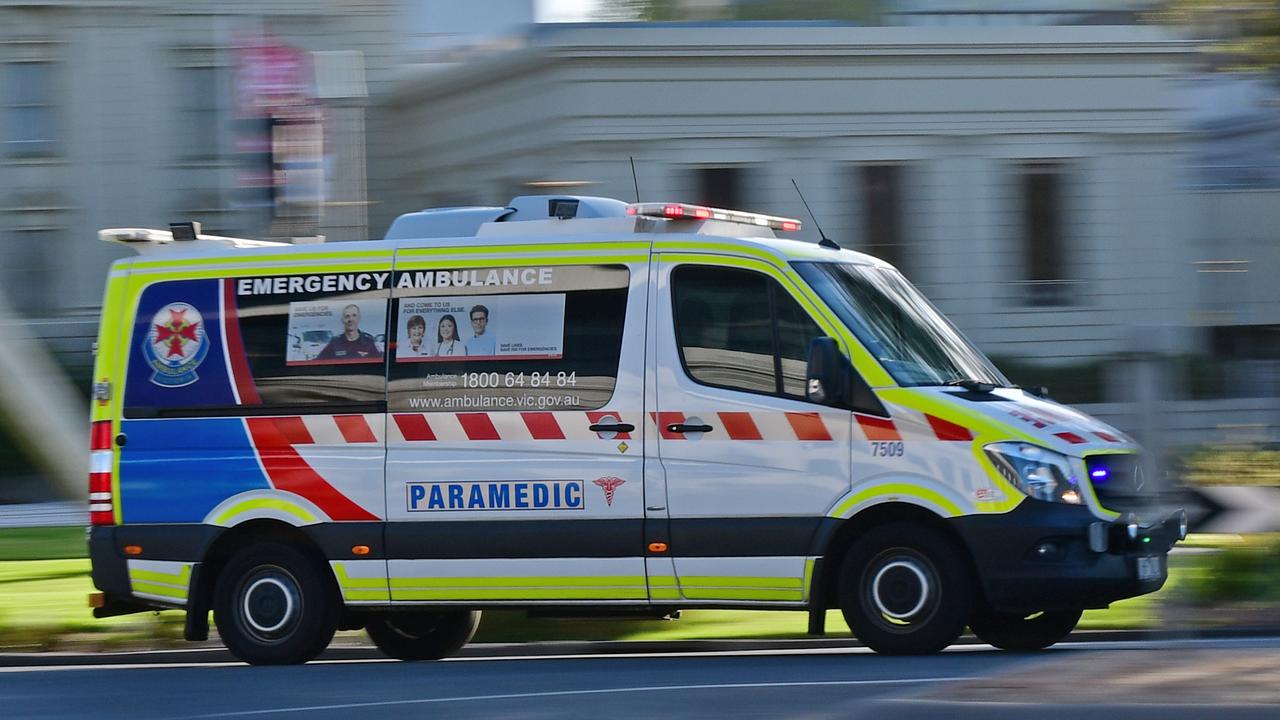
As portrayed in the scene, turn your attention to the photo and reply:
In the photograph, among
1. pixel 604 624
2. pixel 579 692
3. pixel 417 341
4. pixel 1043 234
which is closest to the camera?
pixel 579 692

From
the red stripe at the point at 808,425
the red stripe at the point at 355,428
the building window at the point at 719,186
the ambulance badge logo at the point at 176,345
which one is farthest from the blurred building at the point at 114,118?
the red stripe at the point at 808,425

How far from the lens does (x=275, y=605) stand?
9.98 m

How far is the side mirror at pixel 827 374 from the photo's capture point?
9.00m

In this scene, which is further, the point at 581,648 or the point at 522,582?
the point at 581,648

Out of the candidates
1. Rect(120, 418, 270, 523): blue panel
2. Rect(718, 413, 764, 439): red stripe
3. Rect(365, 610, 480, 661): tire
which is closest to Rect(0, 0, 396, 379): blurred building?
Rect(365, 610, 480, 661): tire

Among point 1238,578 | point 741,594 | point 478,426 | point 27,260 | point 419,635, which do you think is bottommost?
point 419,635

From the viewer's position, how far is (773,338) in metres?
9.25

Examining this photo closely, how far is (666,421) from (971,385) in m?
1.54

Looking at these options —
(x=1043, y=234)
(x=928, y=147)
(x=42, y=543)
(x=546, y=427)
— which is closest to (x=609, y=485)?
(x=546, y=427)

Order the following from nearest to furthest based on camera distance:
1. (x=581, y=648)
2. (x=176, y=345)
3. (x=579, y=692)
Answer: (x=579, y=692)
(x=176, y=345)
(x=581, y=648)

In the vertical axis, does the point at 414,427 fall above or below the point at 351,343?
below

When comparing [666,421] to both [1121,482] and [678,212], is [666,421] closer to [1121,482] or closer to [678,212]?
[678,212]

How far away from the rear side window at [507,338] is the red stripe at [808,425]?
3.09 feet

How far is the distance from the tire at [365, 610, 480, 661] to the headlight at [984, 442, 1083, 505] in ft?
11.4
